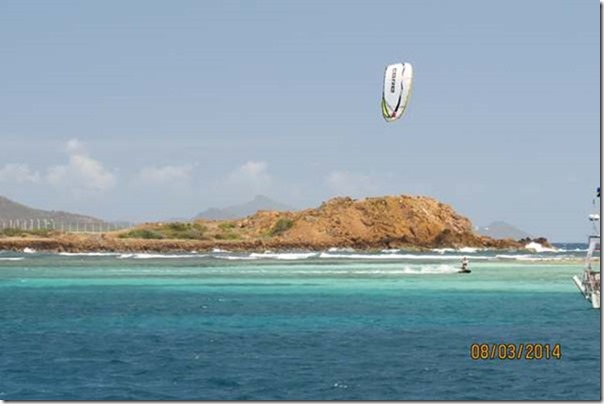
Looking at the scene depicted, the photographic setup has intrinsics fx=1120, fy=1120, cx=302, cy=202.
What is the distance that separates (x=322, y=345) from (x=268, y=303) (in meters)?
18.2

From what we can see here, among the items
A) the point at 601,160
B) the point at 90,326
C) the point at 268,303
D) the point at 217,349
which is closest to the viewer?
the point at 601,160

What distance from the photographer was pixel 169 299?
5584 centimetres

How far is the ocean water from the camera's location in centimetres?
2683

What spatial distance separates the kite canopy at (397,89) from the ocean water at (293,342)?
980 centimetres

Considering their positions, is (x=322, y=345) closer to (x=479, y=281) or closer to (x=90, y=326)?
(x=90, y=326)

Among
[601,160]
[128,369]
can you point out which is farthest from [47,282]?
[601,160]
